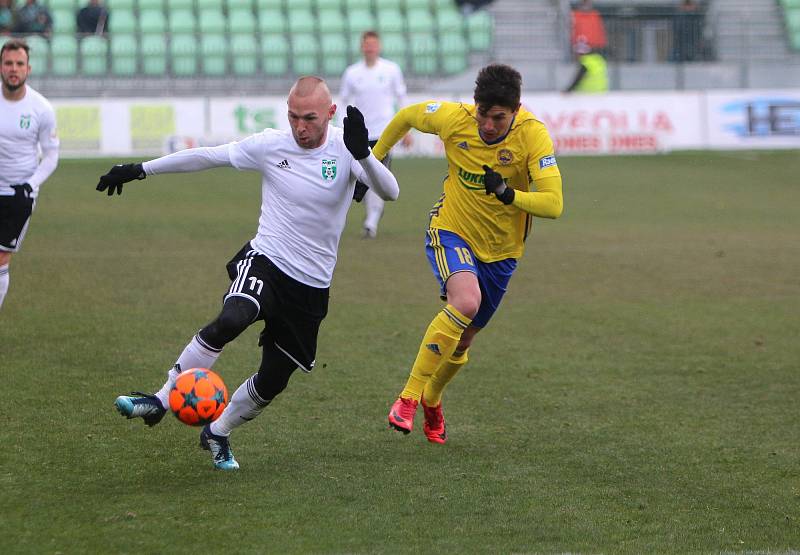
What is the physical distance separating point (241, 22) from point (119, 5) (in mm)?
2901

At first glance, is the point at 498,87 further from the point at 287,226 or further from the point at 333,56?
the point at 333,56

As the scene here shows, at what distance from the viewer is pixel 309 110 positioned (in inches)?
241

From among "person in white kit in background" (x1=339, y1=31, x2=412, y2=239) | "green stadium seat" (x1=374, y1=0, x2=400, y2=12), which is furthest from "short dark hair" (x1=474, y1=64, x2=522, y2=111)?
"green stadium seat" (x1=374, y1=0, x2=400, y2=12)

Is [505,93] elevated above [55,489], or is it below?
above

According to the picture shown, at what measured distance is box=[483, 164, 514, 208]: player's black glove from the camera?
6.52 m

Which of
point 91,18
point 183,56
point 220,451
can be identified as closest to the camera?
point 220,451

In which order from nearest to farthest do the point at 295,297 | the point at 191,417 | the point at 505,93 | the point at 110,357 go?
1. the point at 191,417
2. the point at 295,297
3. the point at 505,93
4. the point at 110,357

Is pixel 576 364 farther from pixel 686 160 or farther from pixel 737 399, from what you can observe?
pixel 686 160

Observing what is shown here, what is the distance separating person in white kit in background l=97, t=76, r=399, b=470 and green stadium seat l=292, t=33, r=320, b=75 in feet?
71.8

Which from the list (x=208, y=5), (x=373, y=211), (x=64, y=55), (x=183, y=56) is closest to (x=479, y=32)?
(x=208, y=5)

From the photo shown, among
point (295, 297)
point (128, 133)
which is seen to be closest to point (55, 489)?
point (295, 297)

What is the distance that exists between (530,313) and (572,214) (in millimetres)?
7182

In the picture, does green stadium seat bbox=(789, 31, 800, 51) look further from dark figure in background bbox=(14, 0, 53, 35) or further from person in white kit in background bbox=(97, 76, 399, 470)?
person in white kit in background bbox=(97, 76, 399, 470)

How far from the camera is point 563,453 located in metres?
6.84
